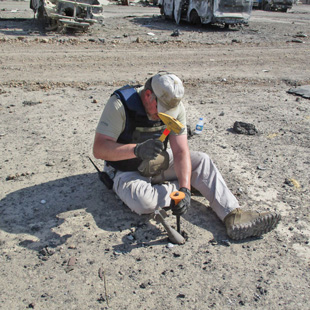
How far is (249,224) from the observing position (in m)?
3.03

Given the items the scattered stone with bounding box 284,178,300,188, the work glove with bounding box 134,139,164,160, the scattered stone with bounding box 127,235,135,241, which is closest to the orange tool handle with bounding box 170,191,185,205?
the work glove with bounding box 134,139,164,160

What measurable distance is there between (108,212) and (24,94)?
346 centimetres

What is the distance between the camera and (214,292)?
260 centimetres

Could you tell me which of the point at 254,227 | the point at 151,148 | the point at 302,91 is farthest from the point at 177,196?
the point at 302,91

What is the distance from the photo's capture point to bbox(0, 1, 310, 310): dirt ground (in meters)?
2.61

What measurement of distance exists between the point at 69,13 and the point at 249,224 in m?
9.89

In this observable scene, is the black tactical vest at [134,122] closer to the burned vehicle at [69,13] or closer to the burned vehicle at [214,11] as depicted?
the burned vehicle at [69,13]

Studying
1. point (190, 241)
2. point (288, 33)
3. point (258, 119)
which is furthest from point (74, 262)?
point (288, 33)

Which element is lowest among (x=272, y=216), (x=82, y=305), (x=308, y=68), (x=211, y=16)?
(x=82, y=305)

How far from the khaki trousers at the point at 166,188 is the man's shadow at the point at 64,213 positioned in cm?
14

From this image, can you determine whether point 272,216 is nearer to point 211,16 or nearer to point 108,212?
point 108,212

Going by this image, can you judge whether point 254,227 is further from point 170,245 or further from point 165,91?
point 165,91

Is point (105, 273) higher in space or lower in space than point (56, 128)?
lower

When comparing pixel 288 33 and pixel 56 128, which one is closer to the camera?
pixel 56 128
